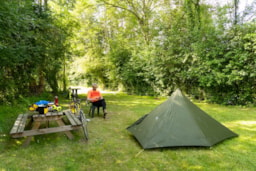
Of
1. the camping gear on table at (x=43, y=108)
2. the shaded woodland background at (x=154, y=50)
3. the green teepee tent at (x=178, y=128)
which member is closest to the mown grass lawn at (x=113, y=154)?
the green teepee tent at (x=178, y=128)

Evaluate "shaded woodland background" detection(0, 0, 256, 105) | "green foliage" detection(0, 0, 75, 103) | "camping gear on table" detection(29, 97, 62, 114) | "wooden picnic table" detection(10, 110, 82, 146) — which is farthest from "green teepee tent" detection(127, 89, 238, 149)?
"green foliage" detection(0, 0, 75, 103)

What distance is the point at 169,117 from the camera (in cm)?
326

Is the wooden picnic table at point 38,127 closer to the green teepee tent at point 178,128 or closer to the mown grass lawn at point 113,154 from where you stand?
the mown grass lawn at point 113,154

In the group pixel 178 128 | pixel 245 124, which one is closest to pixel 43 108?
pixel 178 128

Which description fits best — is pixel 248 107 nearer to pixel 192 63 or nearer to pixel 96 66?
pixel 192 63

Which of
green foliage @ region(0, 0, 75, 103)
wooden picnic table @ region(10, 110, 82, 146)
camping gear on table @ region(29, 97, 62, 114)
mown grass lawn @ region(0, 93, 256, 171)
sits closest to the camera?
mown grass lawn @ region(0, 93, 256, 171)

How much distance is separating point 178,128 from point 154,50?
6404 millimetres

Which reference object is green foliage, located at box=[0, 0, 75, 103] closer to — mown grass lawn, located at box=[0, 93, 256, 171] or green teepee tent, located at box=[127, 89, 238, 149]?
mown grass lawn, located at box=[0, 93, 256, 171]

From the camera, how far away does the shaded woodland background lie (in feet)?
17.9

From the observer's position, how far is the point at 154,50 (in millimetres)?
8914

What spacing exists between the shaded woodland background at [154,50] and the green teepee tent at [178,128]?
3.26 metres

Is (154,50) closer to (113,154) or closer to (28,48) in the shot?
(28,48)

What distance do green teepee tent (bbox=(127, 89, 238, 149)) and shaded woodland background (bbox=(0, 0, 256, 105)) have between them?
3.26 m

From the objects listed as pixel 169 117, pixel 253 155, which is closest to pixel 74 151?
pixel 169 117
